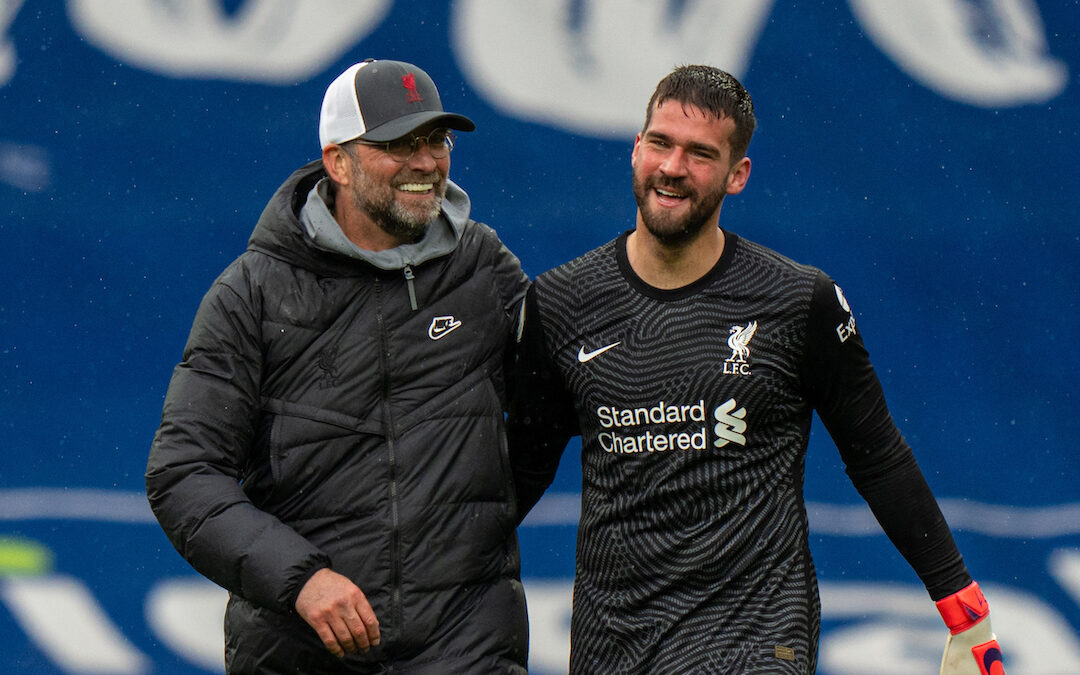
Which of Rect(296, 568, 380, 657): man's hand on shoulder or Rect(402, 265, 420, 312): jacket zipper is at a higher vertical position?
Rect(402, 265, 420, 312): jacket zipper

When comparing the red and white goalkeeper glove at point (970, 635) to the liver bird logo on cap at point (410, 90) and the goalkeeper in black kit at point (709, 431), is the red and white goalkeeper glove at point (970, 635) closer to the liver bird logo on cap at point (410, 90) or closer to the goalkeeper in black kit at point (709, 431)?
the goalkeeper in black kit at point (709, 431)

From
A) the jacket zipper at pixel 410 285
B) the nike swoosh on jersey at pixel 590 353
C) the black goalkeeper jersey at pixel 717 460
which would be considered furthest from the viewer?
the jacket zipper at pixel 410 285

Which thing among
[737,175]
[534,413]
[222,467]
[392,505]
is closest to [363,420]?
[392,505]

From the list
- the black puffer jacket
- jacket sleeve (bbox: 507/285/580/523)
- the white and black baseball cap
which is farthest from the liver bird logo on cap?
jacket sleeve (bbox: 507/285/580/523)

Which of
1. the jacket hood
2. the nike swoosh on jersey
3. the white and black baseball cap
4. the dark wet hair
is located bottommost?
the nike swoosh on jersey

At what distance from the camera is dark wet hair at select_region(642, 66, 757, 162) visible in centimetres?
349

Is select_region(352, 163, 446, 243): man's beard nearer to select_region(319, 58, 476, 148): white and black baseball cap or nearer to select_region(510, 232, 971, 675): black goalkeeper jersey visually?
select_region(319, 58, 476, 148): white and black baseball cap

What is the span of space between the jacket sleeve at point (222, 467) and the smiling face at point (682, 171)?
0.92 meters

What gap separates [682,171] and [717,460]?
631mm

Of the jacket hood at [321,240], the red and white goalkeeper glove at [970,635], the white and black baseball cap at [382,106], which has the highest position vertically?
the white and black baseball cap at [382,106]

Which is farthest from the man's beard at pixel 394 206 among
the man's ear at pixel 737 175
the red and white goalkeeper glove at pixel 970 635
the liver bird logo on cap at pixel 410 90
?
the red and white goalkeeper glove at pixel 970 635

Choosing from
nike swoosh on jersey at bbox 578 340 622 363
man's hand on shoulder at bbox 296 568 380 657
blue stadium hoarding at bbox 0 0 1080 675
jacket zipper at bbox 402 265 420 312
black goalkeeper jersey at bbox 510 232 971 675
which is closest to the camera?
man's hand on shoulder at bbox 296 568 380 657

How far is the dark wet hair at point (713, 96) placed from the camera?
3486 millimetres

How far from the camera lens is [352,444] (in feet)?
11.6
